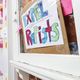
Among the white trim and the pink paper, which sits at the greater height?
the pink paper

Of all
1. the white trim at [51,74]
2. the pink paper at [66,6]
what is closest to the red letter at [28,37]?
the white trim at [51,74]

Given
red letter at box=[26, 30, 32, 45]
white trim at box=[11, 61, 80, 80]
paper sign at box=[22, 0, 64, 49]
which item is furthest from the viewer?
red letter at box=[26, 30, 32, 45]

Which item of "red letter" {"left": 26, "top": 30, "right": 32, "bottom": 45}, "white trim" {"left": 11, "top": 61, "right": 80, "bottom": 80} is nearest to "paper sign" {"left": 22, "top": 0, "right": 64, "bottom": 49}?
"red letter" {"left": 26, "top": 30, "right": 32, "bottom": 45}

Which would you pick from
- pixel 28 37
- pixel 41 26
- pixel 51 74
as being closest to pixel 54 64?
pixel 51 74

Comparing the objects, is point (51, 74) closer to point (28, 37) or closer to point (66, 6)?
point (66, 6)

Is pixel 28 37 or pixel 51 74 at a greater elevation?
pixel 28 37

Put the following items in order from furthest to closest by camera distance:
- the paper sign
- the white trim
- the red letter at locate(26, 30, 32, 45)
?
the red letter at locate(26, 30, 32, 45), the paper sign, the white trim

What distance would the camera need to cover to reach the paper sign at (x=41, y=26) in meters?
0.66

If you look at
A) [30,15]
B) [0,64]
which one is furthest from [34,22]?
[0,64]

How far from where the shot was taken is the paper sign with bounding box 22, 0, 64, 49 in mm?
665

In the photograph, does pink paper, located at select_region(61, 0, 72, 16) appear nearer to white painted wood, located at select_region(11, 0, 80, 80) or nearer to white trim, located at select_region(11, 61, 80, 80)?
white painted wood, located at select_region(11, 0, 80, 80)

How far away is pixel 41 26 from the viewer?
77 centimetres

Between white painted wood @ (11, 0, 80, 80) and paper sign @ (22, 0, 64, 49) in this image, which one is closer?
white painted wood @ (11, 0, 80, 80)

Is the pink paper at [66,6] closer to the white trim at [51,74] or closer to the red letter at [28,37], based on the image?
the white trim at [51,74]
